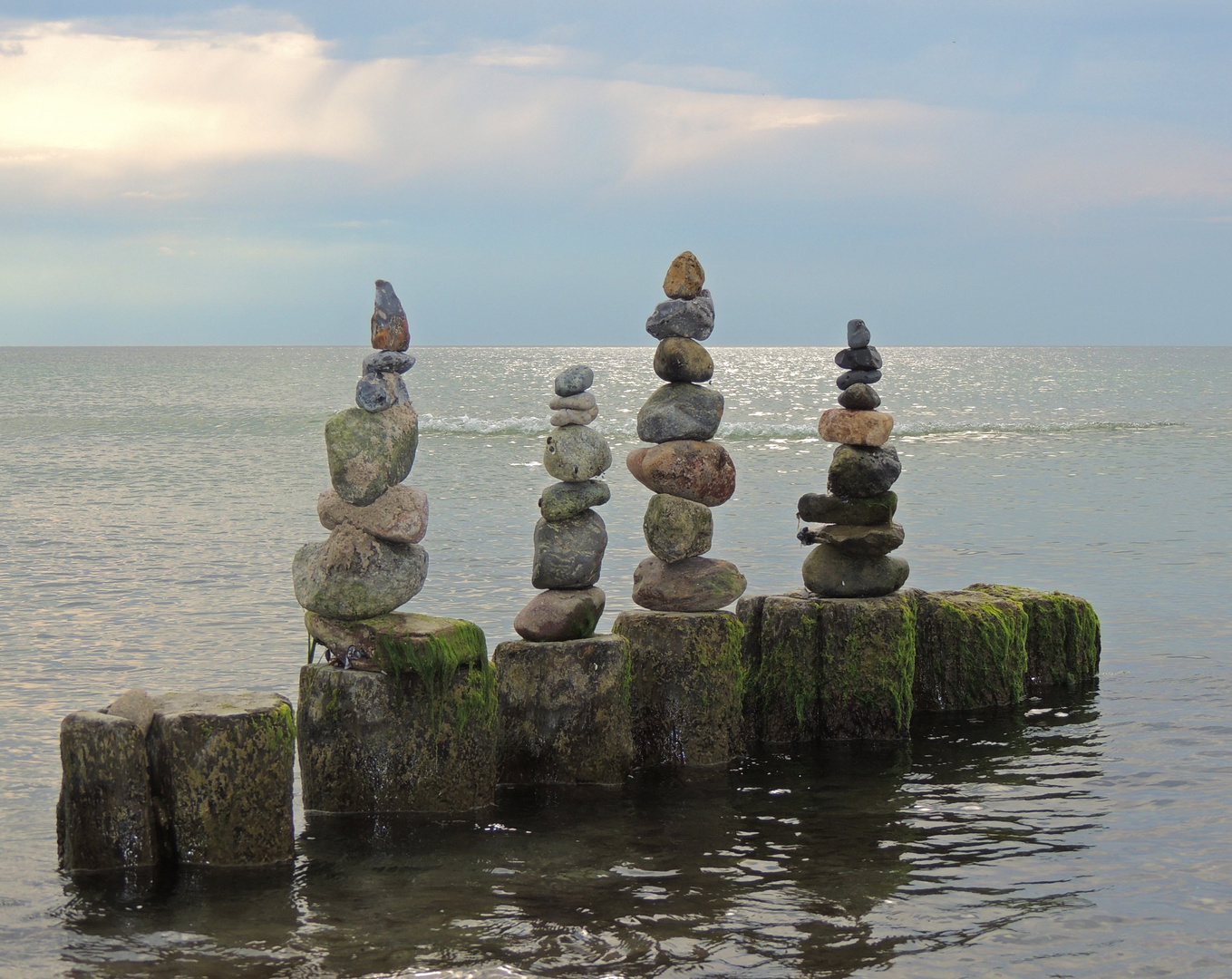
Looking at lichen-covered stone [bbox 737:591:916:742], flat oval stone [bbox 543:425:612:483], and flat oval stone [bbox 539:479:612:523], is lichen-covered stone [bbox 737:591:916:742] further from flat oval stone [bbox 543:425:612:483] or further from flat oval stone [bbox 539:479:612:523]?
flat oval stone [bbox 543:425:612:483]

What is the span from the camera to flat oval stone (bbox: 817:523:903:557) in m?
10.8

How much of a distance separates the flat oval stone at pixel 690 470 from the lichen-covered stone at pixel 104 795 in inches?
168

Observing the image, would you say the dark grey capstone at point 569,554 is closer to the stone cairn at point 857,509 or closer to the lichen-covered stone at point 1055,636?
the stone cairn at point 857,509

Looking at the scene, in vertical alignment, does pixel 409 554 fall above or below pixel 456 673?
above

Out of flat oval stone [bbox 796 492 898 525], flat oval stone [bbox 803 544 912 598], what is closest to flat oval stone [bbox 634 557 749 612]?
flat oval stone [bbox 803 544 912 598]

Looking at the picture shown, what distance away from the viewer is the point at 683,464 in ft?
34.2

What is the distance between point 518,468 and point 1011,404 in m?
49.6

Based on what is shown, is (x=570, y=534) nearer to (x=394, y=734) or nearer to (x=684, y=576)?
(x=684, y=576)

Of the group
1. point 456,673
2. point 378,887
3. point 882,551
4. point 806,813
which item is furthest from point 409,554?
point 882,551

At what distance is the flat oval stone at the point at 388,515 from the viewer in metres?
8.87

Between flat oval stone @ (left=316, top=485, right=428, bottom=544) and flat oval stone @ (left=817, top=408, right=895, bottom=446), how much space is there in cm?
371

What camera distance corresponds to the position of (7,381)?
117625 mm

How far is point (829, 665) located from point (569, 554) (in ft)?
7.82

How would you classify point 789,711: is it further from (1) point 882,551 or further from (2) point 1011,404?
(2) point 1011,404
